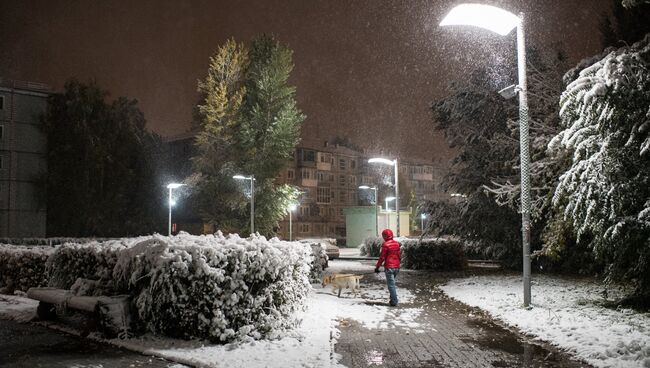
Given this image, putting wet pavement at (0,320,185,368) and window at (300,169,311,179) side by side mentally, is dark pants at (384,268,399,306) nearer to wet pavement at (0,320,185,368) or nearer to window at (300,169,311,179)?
wet pavement at (0,320,185,368)

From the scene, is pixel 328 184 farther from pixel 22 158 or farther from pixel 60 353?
pixel 60 353

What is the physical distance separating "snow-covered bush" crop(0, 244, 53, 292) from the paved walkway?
8.91 metres

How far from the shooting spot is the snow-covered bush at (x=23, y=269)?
1424 cm

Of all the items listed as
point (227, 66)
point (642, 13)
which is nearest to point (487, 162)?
point (642, 13)

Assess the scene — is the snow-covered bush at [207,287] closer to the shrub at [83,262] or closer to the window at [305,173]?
the shrub at [83,262]

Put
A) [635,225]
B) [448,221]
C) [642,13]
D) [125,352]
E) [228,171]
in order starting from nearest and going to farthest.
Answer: [125,352], [635,225], [642,13], [448,221], [228,171]

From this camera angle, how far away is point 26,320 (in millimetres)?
10500

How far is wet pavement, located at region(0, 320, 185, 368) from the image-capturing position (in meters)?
7.22

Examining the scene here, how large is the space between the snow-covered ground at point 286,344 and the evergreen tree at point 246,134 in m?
27.8

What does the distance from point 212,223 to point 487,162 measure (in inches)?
958

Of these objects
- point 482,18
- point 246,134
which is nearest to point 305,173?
point 246,134

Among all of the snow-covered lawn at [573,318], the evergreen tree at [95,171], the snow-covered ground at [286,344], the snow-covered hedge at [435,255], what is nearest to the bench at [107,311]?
the snow-covered ground at [286,344]

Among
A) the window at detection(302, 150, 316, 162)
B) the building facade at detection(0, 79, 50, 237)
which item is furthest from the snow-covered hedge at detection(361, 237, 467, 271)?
the window at detection(302, 150, 316, 162)

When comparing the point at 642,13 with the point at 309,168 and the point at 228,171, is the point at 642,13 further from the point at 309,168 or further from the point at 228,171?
the point at 309,168
